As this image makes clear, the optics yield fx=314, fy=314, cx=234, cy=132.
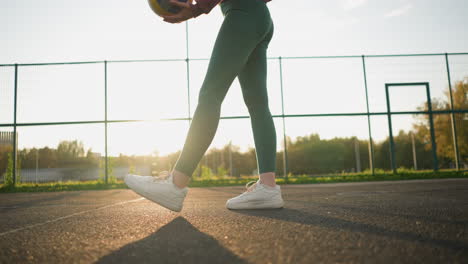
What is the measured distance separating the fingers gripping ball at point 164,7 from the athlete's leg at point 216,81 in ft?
1.14

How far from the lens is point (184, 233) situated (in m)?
1.07

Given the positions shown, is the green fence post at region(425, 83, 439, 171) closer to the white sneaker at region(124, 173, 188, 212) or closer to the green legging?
the green legging

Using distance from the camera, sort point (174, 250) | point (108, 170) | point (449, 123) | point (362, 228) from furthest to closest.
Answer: point (449, 123) → point (108, 170) → point (362, 228) → point (174, 250)

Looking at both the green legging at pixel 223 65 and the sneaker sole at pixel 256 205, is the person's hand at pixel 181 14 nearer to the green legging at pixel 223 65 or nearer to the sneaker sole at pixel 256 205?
the green legging at pixel 223 65

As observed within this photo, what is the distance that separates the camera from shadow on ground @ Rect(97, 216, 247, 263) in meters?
0.75

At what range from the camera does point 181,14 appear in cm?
171

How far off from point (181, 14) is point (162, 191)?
96cm

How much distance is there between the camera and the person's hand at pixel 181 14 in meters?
1.67

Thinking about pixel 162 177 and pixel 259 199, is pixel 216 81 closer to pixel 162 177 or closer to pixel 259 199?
pixel 162 177

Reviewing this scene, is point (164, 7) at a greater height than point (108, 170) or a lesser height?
greater

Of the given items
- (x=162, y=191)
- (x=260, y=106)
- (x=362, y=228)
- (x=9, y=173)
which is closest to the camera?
(x=362, y=228)

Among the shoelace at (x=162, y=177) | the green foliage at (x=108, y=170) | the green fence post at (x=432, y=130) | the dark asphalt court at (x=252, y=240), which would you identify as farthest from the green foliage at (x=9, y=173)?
the green fence post at (x=432, y=130)

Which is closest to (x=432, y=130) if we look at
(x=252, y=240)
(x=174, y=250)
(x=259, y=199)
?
(x=259, y=199)

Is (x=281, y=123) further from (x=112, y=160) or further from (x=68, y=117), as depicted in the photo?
(x=68, y=117)
